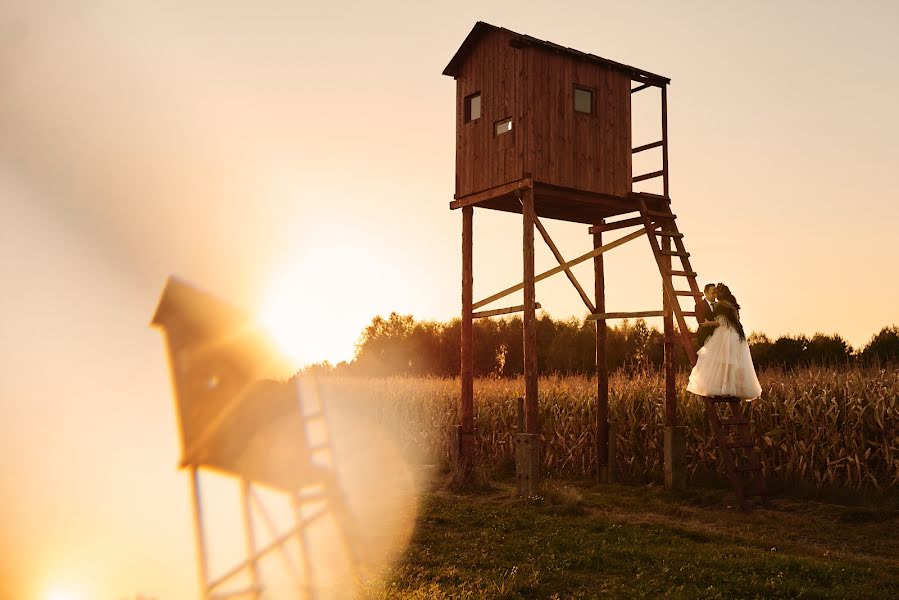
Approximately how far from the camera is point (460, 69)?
719 inches

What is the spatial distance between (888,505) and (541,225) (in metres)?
7.48

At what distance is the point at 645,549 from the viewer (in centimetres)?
1028

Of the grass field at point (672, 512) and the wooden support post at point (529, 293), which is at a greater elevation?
the wooden support post at point (529, 293)

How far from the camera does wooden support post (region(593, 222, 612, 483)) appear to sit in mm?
17688

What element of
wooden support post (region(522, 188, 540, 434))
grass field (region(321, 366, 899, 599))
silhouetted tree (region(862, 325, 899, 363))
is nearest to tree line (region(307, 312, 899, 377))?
silhouetted tree (region(862, 325, 899, 363))

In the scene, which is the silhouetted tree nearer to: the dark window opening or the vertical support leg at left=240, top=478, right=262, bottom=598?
the dark window opening

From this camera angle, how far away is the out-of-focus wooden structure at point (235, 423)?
361 inches

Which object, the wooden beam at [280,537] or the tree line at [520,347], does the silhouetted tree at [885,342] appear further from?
the wooden beam at [280,537]

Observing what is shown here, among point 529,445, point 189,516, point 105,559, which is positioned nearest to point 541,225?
point 529,445

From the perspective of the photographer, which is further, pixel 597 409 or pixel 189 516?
pixel 597 409

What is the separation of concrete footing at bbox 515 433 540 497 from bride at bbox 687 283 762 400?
292 cm

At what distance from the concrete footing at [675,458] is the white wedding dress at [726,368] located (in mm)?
1764

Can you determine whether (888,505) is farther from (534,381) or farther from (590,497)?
(534,381)

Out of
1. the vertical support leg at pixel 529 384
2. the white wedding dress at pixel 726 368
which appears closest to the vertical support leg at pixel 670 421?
the white wedding dress at pixel 726 368
